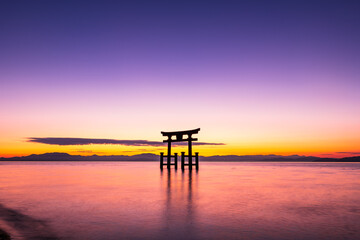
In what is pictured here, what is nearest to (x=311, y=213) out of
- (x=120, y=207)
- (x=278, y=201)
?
(x=278, y=201)

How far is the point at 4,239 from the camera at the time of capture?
5.83m

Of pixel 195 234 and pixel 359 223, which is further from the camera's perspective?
pixel 359 223

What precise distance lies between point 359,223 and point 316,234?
6.62 ft

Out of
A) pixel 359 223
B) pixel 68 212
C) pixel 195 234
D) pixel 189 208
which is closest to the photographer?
pixel 195 234

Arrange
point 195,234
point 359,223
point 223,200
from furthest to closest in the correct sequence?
point 223,200, point 359,223, point 195,234

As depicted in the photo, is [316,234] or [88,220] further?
Answer: [88,220]


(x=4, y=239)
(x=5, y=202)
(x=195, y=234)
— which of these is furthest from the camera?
(x=5, y=202)

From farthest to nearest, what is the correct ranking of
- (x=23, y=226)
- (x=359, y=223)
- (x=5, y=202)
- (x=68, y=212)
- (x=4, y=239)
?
(x=5, y=202)
(x=68, y=212)
(x=359, y=223)
(x=23, y=226)
(x=4, y=239)

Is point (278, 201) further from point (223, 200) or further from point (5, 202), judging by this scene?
point (5, 202)

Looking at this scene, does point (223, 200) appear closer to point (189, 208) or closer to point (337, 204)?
point (189, 208)

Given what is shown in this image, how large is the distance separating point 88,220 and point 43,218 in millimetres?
1302

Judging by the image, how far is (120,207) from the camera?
10.1m

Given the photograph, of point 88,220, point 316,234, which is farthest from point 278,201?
point 88,220

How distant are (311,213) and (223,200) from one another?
3.70 meters
